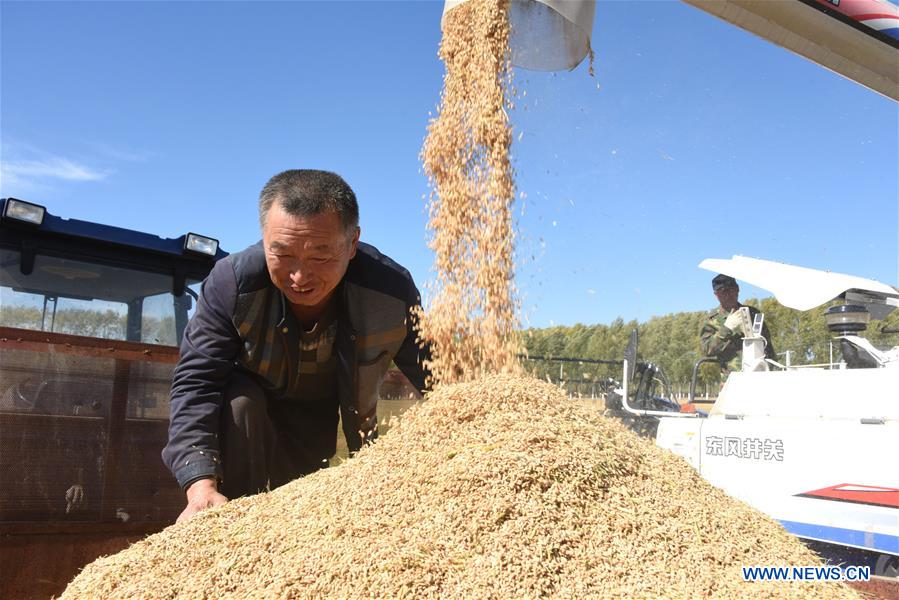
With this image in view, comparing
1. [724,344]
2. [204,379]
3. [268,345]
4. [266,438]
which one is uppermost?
[724,344]

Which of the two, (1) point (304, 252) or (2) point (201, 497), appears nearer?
(2) point (201, 497)

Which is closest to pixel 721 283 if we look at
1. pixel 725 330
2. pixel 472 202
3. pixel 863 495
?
pixel 725 330

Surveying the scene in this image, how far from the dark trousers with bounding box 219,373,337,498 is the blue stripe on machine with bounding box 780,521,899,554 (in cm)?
260

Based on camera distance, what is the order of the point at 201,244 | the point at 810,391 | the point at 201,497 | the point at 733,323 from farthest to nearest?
the point at 733,323 < the point at 201,244 < the point at 810,391 < the point at 201,497

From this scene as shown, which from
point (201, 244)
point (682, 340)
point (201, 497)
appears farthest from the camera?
point (682, 340)

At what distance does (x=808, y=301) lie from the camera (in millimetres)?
4141

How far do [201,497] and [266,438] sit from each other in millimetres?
610

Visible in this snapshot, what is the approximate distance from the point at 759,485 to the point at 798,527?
0.98ft

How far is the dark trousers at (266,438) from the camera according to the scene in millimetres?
2559

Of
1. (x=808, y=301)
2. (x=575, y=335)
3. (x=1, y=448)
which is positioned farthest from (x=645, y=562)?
(x=575, y=335)

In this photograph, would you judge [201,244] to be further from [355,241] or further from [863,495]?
[863,495]

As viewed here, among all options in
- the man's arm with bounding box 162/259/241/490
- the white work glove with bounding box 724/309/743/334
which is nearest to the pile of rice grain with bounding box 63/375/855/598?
the man's arm with bounding box 162/259/241/490

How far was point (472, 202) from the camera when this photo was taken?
2818 millimetres

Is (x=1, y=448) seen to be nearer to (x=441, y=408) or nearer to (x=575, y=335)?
(x=441, y=408)
